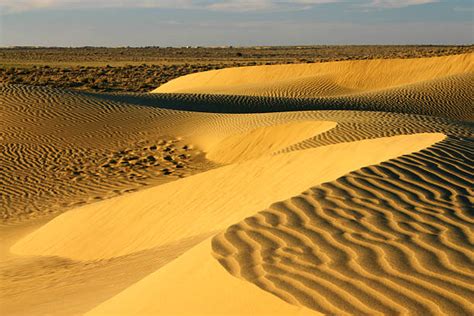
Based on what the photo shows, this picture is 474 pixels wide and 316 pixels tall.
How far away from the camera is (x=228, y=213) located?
8.29 m

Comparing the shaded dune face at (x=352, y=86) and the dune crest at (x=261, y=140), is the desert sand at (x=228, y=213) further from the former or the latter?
the shaded dune face at (x=352, y=86)

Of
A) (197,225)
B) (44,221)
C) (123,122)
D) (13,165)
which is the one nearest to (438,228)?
(197,225)

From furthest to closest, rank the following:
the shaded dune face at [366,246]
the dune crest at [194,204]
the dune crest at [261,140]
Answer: the dune crest at [261,140] → the dune crest at [194,204] → the shaded dune face at [366,246]

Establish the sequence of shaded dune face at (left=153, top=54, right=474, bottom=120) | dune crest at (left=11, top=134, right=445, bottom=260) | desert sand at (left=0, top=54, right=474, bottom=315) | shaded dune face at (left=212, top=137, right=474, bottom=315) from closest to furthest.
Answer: shaded dune face at (left=212, top=137, right=474, bottom=315) < desert sand at (left=0, top=54, right=474, bottom=315) < dune crest at (left=11, top=134, right=445, bottom=260) < shaded dune face at (left=153, top=54, right=474, bottom=120)

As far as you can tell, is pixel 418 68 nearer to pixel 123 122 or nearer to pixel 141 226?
pixel 123 122

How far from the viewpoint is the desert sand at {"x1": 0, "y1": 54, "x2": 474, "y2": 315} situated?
4.26 m

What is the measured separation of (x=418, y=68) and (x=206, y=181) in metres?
28.4

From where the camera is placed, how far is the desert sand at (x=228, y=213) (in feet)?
14.0

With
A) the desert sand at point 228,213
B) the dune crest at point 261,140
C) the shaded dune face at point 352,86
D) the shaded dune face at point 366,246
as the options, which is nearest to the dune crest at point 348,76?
the shaded dune face at point 352,86

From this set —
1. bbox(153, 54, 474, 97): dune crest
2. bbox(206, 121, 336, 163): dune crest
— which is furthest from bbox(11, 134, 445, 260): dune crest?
bbox(153, 54, 474, 97): dune crest

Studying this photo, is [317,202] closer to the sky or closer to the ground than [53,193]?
closer to the sky

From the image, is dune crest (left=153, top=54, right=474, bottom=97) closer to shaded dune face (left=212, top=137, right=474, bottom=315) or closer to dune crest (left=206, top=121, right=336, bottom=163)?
dune crest (left=206, top=121, right=336, bottom=163)

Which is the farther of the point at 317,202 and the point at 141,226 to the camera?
the point at 141,226

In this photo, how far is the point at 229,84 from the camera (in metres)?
39.0
